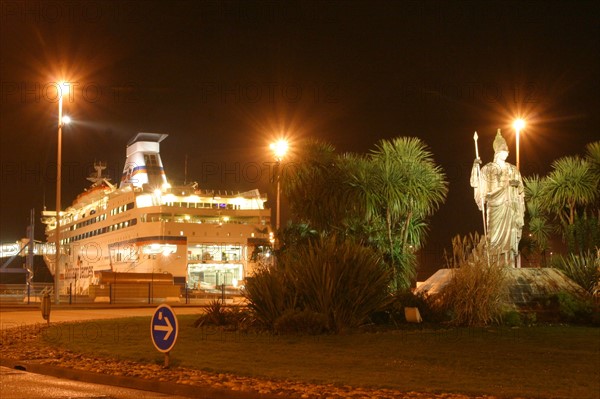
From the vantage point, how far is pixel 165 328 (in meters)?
9.92

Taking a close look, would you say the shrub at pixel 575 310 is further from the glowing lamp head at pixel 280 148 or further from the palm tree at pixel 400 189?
the glowing lamp head at pixel 280 148

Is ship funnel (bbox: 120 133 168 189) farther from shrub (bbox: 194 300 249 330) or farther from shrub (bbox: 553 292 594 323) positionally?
shrub (bbox: 553 292 594 323)

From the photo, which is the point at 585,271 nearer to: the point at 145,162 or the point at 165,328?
the point at 165,328

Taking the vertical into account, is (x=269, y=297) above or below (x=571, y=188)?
below

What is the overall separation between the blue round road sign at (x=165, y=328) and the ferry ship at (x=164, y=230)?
4629 cm

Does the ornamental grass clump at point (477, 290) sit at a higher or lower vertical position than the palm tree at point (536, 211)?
lower

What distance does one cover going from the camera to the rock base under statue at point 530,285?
17922mm

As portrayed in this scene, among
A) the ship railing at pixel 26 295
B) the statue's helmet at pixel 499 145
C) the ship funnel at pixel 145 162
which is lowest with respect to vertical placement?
the ship railing at pixel 26 295

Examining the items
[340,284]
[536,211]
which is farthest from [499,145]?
[536,211]

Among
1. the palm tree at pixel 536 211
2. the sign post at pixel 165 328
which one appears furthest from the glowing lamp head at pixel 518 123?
the sign post at pixel 165 328

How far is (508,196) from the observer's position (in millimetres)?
19891

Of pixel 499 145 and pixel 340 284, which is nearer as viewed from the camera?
pixel 340 284

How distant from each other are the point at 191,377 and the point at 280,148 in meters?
17.8

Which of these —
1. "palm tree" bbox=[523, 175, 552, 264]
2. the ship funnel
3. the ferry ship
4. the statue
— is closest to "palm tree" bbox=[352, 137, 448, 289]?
the statue
